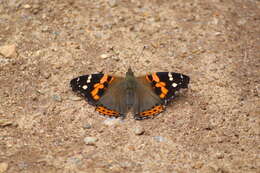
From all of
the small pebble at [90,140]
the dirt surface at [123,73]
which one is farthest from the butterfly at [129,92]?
the small pebble at [90,140]

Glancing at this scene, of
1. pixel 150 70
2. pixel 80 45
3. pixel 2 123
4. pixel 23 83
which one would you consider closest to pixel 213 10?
pixel 150 70

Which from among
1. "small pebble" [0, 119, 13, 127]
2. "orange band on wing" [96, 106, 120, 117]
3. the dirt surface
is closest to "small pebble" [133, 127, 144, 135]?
the dirt surface

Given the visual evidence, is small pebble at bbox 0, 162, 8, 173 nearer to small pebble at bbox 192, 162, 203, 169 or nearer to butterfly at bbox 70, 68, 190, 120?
butterfly at bbox 70, 68, 190, 120

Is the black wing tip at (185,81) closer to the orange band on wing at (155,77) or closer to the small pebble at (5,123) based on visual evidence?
the orange band on wing at (155,77)

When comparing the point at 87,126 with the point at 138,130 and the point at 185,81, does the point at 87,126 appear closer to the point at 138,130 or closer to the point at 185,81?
the point at 138,130

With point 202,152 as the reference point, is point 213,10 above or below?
above

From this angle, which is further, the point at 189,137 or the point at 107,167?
the point at 189,137

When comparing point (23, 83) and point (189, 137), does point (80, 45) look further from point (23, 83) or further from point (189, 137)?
point (189, 137)

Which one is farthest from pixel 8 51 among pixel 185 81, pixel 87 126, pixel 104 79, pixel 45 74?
pixel 185 81
